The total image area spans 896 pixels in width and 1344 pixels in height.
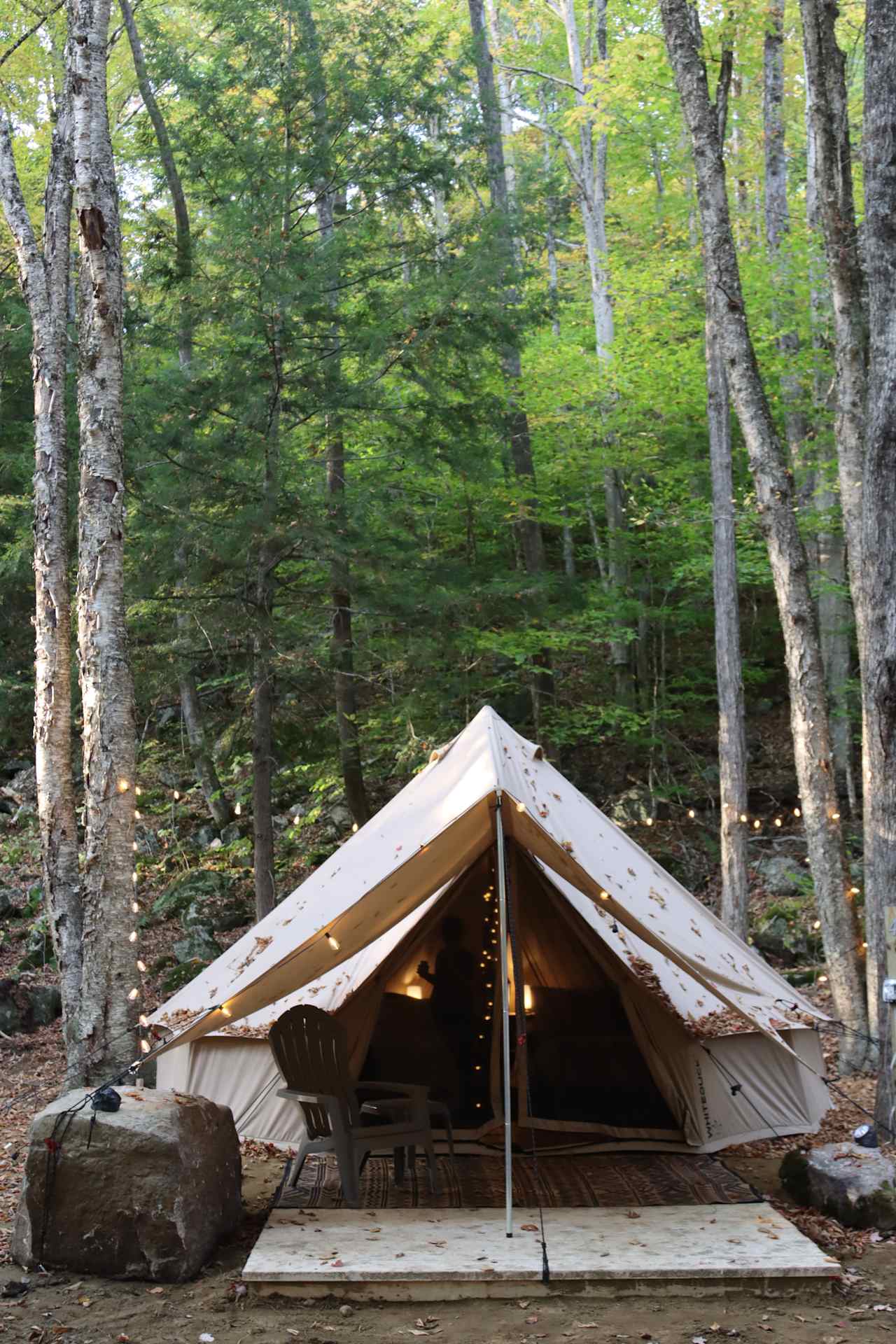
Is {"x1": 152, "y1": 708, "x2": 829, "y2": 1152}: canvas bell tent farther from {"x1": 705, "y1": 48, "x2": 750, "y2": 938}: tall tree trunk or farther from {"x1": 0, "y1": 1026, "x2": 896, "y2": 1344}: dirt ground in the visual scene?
{"x1": 705, "y1": 48, "x2": 750, "y2": 938}: tall tree trunk

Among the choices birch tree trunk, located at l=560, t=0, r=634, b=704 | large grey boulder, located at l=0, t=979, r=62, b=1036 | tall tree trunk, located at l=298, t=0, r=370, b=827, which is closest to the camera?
A: large grey boulder, located at l=0, t=979, r=62, b=1036

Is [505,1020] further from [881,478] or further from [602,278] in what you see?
[602,278]

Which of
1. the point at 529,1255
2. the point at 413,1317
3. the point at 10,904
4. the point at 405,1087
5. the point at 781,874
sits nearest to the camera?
the point at 413,1317

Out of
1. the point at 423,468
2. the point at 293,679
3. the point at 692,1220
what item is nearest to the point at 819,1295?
the point at 692,1220

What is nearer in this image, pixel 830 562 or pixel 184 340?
pixel 184 340

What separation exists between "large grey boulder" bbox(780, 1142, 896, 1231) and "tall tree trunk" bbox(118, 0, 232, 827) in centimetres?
621

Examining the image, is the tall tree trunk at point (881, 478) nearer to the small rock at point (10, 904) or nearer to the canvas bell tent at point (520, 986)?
the canvas bell tent at point (520, 986)

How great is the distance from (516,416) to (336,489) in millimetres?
2486

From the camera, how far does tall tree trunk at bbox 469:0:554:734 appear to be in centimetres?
1139

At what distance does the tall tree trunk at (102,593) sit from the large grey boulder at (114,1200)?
5.97ft

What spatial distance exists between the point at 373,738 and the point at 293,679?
4.04 ft

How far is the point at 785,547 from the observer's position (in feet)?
23.5

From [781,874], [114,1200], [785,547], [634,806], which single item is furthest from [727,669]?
[114,1200]

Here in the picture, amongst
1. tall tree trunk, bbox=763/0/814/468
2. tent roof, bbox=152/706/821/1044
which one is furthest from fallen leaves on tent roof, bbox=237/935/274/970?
tall tree trunk, bbox=763/0/814/468
